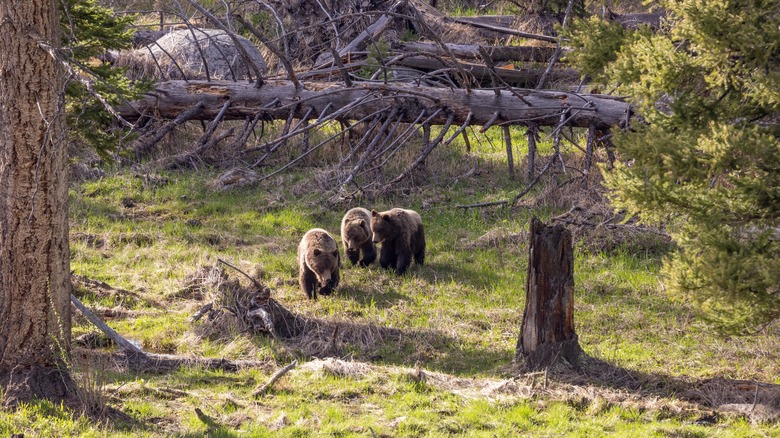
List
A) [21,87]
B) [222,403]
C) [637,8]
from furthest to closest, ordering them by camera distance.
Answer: [637,8] < [222,403] < [21,87]

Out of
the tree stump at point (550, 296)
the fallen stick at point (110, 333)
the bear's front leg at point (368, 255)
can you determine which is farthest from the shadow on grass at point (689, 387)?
the bear's front leg at point (368, 255)

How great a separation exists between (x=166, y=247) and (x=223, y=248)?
2.63 ft

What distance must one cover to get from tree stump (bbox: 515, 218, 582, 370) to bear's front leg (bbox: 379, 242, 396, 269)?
12.6 ft

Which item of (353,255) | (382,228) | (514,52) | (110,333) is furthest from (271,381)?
(514,52)

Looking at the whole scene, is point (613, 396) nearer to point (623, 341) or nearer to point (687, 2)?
point (623, 341)

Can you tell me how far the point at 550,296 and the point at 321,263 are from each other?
3247 mm

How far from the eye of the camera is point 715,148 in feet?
21.6

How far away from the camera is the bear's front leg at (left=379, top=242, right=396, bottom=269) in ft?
42.3

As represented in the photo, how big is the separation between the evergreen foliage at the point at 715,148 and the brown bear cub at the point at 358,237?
5.57m

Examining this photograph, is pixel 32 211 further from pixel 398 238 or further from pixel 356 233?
pixel 398 238

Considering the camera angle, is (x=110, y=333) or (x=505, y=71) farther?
(x=505, y=71)

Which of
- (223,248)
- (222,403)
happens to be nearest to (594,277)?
(223,248)

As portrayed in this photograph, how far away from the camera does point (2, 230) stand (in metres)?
7.63

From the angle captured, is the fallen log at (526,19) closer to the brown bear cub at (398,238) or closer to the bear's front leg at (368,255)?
the brown bear cub at (398,238)
